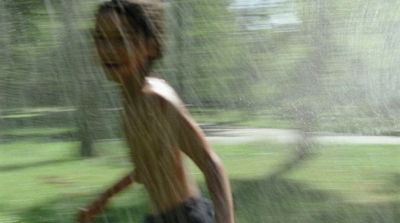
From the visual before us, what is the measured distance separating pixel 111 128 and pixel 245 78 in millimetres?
521

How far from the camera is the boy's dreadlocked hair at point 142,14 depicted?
228cm

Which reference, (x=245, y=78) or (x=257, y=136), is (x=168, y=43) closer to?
(x=245, y=78)

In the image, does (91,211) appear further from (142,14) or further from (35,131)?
(142,14)

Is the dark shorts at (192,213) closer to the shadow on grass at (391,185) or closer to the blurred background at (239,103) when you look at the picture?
the blurred background at (239,103)

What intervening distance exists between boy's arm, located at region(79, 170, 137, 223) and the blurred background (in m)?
0.18

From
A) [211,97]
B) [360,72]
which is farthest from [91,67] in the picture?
[360,72]

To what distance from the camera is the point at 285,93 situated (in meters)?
2.90

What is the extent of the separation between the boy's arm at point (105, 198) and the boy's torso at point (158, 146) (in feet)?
0.15

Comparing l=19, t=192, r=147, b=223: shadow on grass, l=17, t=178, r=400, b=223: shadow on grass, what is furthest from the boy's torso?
l=17, t=178, r=400, b=223: shadow on grass

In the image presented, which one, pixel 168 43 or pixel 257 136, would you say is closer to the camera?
pixel 168 43

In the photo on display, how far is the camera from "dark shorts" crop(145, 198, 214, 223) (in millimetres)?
2283

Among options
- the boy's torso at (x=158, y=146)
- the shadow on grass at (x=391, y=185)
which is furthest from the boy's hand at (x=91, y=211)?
the shadow on grass at (x=391, y=185)

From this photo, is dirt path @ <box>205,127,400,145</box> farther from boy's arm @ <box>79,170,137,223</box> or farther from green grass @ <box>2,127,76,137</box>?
green grass @ <box>2,127,76,137</box>

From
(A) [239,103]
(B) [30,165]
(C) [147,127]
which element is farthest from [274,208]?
(B) [30,165]
